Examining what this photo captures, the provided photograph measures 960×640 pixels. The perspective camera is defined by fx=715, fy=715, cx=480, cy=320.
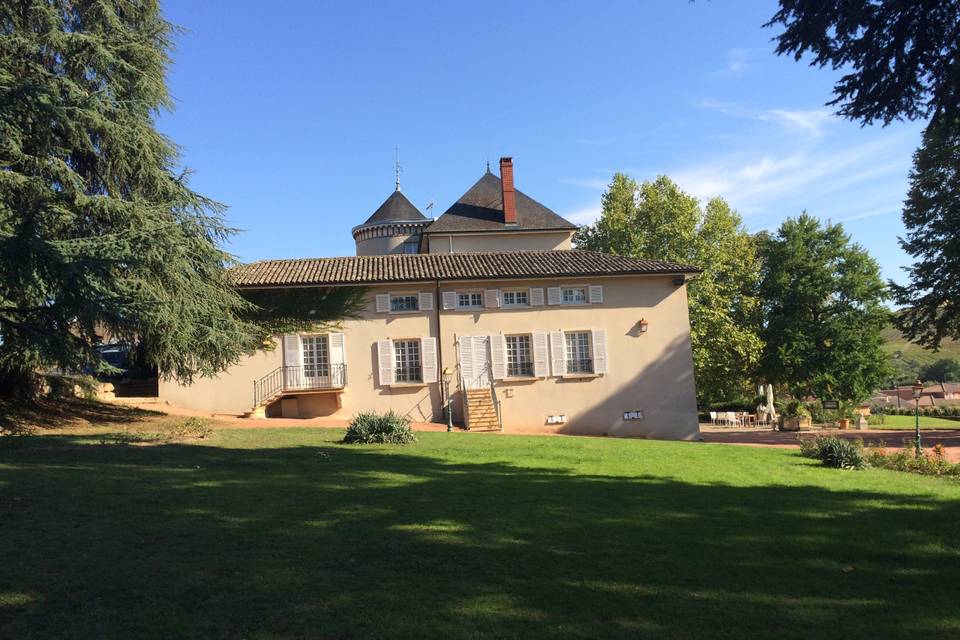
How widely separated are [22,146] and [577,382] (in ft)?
53.8

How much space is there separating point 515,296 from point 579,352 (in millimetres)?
2818

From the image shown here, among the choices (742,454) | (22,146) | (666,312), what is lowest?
(742,454)

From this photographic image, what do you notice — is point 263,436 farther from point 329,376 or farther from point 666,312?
point 666,312

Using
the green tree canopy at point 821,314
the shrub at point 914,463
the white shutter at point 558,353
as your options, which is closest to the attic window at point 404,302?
the white shutter at point 558,353

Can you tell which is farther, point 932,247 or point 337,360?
point 932,247

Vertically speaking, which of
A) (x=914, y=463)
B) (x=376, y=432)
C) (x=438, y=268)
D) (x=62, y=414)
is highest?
(x=438, y=268)

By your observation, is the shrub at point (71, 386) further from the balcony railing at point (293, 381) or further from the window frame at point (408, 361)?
the window frame at point (408, 361)

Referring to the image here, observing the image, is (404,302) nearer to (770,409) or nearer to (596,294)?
(596,294)

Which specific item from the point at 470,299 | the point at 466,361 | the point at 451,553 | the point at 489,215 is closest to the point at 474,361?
the point at 466,361

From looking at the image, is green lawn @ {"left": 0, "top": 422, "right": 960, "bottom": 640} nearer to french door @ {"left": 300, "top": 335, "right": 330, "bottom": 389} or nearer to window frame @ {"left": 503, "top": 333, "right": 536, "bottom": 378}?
french door @ {"left": 300, "top": 335, "right": 330, "bottom": 389}

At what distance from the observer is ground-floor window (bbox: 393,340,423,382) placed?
76.7 ft

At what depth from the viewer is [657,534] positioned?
274 inches

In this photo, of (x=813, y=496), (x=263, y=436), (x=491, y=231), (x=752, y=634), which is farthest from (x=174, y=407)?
(x=752, y=634)

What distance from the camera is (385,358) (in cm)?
2316
